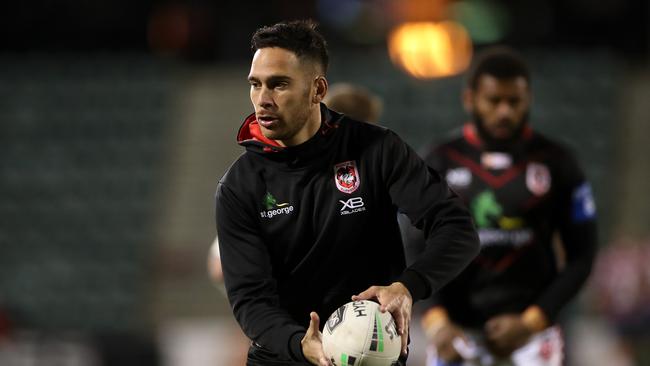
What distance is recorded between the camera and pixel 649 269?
12.0 metres

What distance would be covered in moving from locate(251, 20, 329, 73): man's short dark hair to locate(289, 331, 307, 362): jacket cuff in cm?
94

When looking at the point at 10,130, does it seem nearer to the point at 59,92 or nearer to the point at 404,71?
the point at 59,92

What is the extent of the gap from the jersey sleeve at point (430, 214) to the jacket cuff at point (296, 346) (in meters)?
0.41

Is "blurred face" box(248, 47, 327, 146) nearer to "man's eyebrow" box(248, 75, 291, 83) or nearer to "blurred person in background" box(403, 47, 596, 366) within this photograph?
"man's eyebrow" box(248, 75, 291, 83)

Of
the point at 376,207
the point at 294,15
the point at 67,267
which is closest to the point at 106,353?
the point at 67,267

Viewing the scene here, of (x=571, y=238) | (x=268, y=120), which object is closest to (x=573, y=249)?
(x=571, y=238)

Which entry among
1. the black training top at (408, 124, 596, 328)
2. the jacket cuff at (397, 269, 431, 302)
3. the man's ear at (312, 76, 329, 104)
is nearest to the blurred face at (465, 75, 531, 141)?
the black training top at (408, 124, 596, 328)

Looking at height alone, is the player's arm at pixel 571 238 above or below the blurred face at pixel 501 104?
below

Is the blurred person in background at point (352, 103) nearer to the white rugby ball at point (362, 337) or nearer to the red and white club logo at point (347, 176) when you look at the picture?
the red and white club logo at point (347, 176)

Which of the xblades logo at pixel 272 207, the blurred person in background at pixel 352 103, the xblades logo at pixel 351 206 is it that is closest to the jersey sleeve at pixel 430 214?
the xblades logo at pixel 351 206

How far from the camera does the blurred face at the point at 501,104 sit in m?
5.40

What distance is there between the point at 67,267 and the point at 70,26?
4.22m

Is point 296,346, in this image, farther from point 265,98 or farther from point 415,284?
point 265,98

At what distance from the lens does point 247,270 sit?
396 cm
